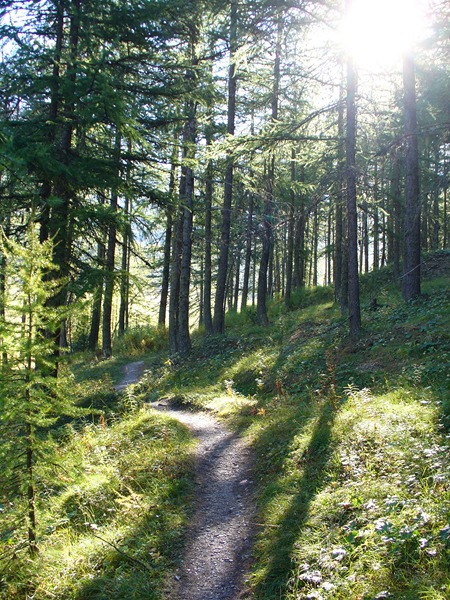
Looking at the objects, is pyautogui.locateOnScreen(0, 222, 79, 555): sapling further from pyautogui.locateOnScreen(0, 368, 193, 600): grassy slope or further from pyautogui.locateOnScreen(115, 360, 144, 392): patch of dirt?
pyautogui.locateOnScreen(115, 360, 144, 392): patch of dirt

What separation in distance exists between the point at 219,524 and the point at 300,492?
1133mm

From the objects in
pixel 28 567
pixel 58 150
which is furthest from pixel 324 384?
pixel 58 150

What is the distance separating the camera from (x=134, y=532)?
524cm

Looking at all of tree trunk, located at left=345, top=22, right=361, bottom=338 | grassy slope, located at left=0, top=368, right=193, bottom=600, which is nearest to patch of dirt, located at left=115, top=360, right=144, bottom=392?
grassy slope, located at left=0, top=368, right=193, bottom=600

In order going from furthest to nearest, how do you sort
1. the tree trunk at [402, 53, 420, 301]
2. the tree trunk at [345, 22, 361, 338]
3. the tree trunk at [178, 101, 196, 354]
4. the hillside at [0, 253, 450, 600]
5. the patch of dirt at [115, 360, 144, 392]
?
1. the tree trunk at [178, 101, 196, 354]
2. the patch of dirt at [115, 360, 144, 392]
3. the tree trunk at [402, 53, 420, 301]
4. the tree trunk at [345, 22, 361, 338]
5. the hillside at [0, 253, 450, 600]

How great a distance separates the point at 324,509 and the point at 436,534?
1.41 meters

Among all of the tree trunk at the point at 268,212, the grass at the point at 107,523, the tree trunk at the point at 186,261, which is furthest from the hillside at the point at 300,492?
the tree trunk at the point at 268,212

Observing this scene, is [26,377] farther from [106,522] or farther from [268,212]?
[268,212]

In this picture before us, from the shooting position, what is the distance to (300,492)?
5.53 m

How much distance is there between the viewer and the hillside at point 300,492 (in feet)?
12.9

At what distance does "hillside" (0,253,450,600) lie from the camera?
12.9 feet

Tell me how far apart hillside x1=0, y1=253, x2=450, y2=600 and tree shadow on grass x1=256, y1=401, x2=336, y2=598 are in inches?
0.7

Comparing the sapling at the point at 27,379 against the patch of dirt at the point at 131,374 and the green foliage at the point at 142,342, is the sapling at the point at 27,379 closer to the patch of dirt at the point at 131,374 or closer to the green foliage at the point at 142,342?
the patch of dirt at the point at 131,374

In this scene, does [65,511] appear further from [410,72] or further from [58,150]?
[410,72]
